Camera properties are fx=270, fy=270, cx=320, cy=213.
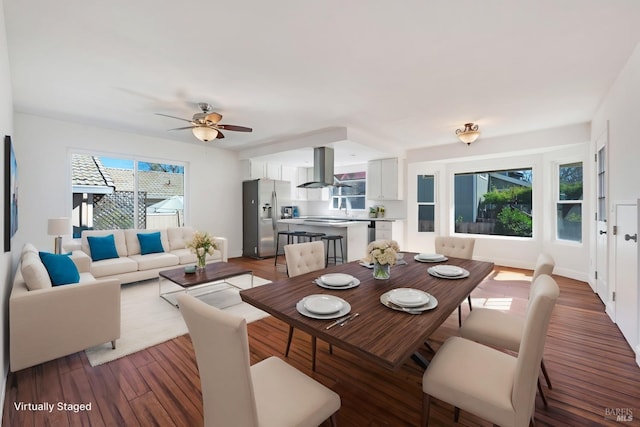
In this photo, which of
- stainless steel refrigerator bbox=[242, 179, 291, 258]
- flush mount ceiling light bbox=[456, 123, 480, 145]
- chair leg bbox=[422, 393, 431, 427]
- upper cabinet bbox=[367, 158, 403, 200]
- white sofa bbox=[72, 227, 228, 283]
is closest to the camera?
chair leg bbox=[422, 393, 431, 427]

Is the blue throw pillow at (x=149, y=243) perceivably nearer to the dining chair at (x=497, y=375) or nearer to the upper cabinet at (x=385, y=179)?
the upper cabinet at (x=385, y=179)

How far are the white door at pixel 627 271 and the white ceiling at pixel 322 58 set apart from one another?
1.45 m

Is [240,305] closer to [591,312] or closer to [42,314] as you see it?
[42,314]

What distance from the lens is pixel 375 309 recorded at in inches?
58.0

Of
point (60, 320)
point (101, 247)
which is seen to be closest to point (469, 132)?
point (60, 320)

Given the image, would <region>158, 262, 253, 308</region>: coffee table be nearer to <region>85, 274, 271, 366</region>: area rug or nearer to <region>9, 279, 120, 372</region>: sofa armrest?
<region>85, 274, 271, 366</region>: area rug

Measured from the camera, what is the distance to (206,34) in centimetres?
216

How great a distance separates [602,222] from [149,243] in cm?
663

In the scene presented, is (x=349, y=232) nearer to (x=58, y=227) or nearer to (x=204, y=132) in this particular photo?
(x=204, y=132)

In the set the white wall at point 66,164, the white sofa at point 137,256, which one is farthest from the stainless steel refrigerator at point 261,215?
the white sofa at point 137,256

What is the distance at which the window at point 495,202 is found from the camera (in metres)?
5.52

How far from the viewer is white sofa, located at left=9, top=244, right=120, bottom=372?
1.99 meters

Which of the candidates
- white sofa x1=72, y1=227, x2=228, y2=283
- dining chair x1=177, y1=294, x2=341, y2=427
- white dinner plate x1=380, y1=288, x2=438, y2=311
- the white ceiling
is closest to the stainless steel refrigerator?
white sofa x1=72, y1=227, x2=228, y2=283

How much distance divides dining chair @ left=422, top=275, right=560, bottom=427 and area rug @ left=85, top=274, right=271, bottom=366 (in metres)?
2.14
